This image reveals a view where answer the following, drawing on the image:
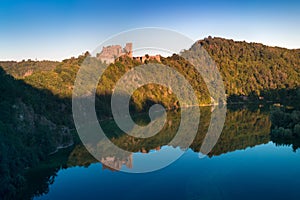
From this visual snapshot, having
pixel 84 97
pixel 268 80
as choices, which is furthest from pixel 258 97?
pixel 84 97

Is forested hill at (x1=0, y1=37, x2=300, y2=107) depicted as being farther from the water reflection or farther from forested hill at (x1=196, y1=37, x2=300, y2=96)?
the water reflection

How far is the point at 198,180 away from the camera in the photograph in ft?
77.8

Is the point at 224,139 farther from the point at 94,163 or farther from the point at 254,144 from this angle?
the point at 94,163

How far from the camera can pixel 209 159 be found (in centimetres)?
3066

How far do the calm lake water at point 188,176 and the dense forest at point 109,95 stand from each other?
1.75 metres

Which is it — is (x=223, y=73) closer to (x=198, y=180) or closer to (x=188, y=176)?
(x=188, y=176)

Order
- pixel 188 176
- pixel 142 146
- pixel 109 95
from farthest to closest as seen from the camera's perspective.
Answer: pixel 109 95
pixel 142 146
pixel 188 176

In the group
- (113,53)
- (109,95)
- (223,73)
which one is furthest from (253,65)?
(109,95)

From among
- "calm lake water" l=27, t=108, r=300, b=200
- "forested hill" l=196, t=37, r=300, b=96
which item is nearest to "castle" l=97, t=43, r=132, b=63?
"forested hill" l=196, t=37, r=300, b=96

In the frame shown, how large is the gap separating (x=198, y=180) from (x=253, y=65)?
109 m

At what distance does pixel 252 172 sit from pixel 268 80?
99626mm

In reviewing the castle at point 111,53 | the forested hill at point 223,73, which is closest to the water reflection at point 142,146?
the forested hill at point 223,73

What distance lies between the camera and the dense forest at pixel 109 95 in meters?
30.2

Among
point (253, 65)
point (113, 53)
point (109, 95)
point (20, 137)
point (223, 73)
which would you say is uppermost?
point (253, 65)
